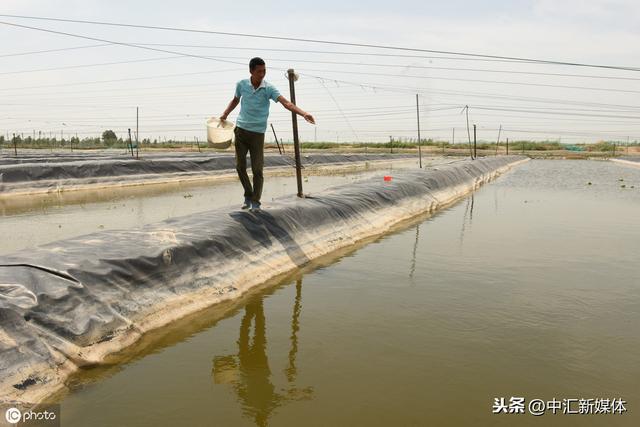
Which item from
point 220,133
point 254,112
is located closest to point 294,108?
point 254,112

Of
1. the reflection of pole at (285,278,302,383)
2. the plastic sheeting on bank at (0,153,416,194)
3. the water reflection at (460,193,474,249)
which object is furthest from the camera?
the plastic sheeting on bank at (0,153,416,194)

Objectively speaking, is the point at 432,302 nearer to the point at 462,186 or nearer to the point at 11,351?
the point at 11,351

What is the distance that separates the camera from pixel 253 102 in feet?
19.9

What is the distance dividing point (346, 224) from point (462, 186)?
1022cm

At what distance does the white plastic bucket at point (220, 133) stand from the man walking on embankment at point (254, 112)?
41cm

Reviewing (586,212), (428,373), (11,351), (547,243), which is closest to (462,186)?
(586,212)

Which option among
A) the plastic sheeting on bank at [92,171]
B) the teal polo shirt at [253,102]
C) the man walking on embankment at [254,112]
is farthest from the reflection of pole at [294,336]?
the plastic sheeting on bank at [92,171]

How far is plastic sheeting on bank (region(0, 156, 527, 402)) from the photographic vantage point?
3.00 metres

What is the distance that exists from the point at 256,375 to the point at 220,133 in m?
4.30

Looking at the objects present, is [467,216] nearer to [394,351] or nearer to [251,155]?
[251,155]

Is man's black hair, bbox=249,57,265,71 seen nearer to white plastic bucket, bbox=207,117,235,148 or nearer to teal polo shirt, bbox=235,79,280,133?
teal polo shirt, bbox=235,79,280,133

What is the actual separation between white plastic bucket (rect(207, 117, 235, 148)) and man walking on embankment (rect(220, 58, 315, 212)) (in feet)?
1.34

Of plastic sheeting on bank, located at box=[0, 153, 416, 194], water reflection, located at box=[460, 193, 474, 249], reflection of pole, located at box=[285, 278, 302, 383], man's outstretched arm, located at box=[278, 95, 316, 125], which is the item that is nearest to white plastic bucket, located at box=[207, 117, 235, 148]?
man's outstretched arm, located at box=[278, 95, 316, 125]

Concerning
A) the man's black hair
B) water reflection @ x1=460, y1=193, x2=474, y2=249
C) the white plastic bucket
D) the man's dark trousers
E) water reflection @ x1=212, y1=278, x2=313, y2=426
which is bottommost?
water reflection @ x1=212, y1=278, x2=313, y2=426
